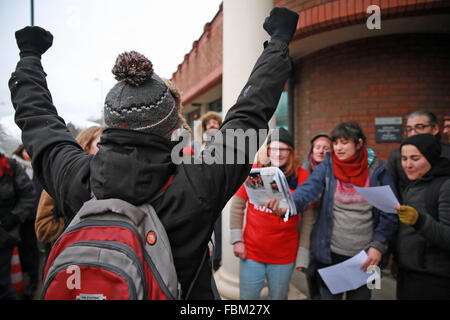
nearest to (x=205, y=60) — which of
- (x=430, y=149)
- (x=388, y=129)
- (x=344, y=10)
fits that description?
(x=344, y=10)

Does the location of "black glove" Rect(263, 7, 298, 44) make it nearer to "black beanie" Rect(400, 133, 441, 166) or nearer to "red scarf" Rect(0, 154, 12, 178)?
"black beanie" Rect(400, 133, 441, 166)

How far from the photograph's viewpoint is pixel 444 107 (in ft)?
13.5

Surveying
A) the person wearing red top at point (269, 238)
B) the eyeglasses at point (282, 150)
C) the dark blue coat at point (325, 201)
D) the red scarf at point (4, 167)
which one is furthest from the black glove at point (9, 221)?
the dark blue coat at point (325, 201)

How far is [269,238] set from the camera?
97.1 inches

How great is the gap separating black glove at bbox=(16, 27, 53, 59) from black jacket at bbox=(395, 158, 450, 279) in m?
2.30

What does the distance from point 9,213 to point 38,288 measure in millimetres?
1356

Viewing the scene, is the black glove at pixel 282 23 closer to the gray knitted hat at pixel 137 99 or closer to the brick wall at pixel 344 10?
the gray knitted hat at pixel 137 99

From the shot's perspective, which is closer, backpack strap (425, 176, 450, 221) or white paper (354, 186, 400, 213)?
white paper (354, 186, 400, 213)

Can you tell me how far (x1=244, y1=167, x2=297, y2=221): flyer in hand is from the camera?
209cm

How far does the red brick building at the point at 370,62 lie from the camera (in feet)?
11.9

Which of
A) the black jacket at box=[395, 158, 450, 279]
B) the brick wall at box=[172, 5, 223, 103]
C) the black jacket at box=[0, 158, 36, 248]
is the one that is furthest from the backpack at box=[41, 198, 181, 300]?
the brick wall at box=[172, 5, 223, 103]

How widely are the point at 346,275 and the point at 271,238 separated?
0.65m

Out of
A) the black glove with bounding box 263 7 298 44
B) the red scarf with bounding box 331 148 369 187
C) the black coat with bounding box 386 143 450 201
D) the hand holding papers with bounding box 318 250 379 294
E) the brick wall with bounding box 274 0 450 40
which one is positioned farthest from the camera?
the brick wall with bounding box 274 0 450 40
